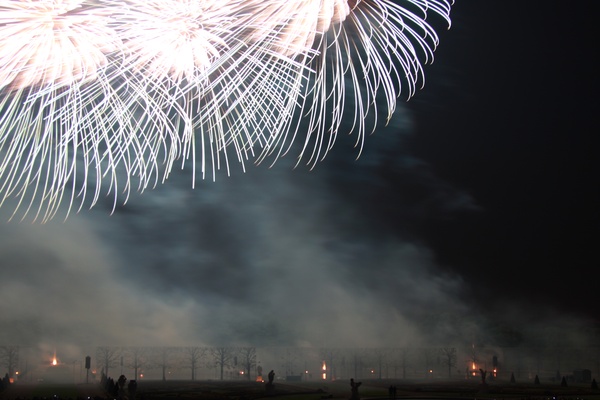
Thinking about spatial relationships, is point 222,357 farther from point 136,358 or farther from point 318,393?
point 318,393

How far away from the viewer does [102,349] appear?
35469 mm

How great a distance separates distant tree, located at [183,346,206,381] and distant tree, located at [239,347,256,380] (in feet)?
8.18

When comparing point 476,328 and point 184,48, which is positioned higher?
point 184,48

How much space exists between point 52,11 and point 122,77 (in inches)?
76.0

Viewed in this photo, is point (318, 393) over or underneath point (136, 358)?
underneath

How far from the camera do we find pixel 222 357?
1529 inches

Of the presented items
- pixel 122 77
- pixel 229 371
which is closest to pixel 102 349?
pixel 229 371

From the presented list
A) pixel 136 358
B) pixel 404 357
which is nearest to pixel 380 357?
pixel 404 357

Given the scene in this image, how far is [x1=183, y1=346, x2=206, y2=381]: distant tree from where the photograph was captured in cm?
3819

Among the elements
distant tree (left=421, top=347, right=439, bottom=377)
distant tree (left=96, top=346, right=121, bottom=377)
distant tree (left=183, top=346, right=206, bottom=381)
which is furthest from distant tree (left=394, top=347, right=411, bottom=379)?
distant tree (left=96, top=346, right=121, bottom=377)

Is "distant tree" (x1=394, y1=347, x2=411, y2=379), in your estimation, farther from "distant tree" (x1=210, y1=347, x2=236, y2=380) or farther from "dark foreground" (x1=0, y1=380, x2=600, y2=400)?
"distant tree" (x1=210, y1=347, x2=236, y2=380)

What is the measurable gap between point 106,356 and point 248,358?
29.6 feet

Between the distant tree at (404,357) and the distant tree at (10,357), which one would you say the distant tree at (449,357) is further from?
A: the distant tree at (10,357)

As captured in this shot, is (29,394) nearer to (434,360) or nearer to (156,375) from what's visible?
(156,375)
